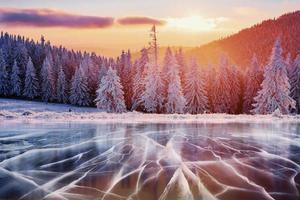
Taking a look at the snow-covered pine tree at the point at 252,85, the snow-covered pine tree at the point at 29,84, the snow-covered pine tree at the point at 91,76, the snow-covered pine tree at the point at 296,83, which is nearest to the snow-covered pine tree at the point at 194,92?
the snow-covered pine tree at the point at 252,85

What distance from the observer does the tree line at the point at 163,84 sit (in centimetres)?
5281

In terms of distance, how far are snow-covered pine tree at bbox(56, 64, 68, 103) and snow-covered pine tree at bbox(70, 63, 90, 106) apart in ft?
13.2

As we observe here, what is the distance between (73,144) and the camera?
13812 millimetres

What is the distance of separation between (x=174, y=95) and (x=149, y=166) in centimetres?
4854

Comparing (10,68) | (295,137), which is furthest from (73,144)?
(10,68)

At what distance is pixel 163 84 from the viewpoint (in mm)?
59781

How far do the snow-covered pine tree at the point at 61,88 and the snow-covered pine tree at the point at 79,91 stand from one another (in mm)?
4038

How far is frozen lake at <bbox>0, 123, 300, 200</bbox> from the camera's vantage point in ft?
24.8

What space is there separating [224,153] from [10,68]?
96928 millimetres

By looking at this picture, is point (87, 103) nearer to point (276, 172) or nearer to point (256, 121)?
point (256, 121)

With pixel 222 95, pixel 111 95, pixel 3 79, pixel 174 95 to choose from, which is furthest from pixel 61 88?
pixel 174 95

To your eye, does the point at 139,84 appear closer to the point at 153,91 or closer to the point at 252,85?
the point at 153,91

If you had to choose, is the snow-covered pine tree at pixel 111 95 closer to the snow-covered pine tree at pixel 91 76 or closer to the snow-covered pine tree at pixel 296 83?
the snow-covered pine tree at pixel 296 83

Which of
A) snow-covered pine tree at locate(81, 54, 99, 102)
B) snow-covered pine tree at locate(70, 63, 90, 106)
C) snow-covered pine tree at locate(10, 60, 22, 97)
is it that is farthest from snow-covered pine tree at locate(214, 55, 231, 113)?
snow-covered pine tree at locate(10, 60, 22, 97)
